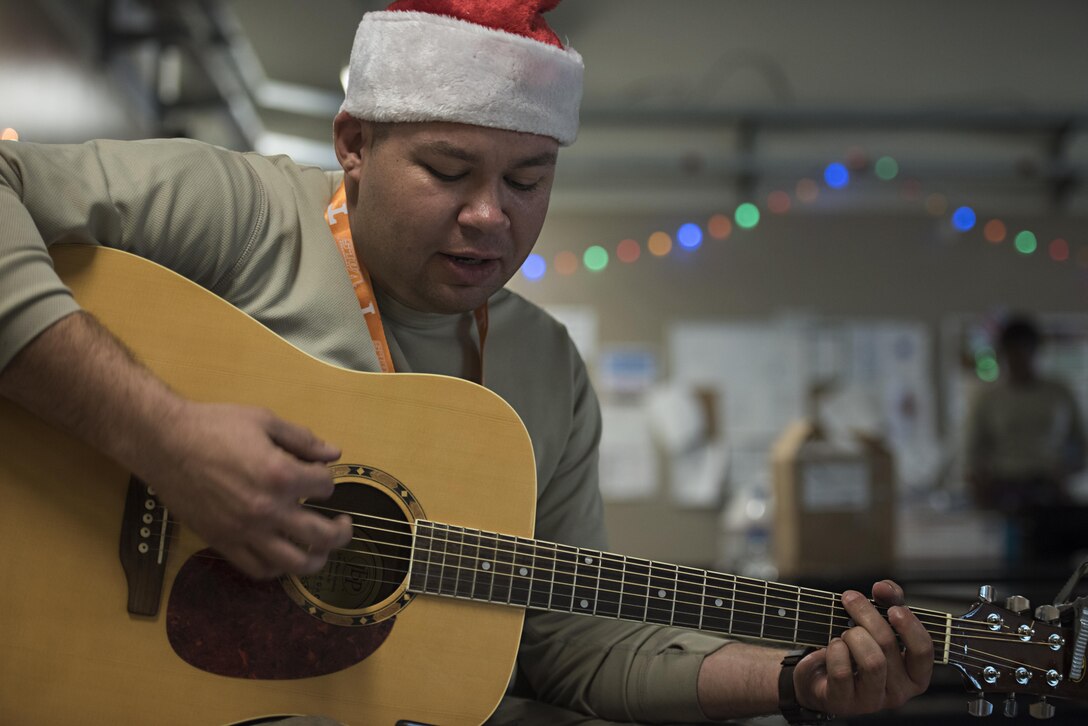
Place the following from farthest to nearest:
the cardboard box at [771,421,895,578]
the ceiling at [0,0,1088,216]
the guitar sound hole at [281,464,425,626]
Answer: the ceiling at [0,0,1088,216], the cardboard box at [771,421,895,578], the guitar sound hole at [281,464,425,626]

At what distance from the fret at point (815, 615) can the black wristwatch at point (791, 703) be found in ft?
0.08

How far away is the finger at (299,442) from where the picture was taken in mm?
1032

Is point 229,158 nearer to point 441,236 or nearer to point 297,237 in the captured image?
point 297,237

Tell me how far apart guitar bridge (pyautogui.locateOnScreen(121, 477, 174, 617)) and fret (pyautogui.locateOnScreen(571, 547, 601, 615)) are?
446 mm

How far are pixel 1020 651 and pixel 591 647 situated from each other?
0.52 m

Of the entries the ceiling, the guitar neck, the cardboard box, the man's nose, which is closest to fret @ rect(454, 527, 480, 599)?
the guitar neck

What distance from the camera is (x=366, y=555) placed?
3.80ft

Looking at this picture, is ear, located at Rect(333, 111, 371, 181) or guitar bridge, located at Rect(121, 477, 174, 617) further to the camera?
ear, located at Rect(333, 111, 371, 181)

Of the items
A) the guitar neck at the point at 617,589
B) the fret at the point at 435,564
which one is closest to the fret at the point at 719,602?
the guitar neck at the point at 617,589

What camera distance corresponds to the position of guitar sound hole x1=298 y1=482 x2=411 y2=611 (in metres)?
1.15

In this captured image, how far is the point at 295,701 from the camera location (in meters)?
1.10

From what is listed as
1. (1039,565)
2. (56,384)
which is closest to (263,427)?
(56,384)

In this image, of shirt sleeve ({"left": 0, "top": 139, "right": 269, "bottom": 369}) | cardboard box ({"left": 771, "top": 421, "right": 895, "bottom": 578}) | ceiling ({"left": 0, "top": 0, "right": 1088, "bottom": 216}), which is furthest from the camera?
ceiling ({"left": 0, "top": 0, "right": 1088, "bottom": 216})

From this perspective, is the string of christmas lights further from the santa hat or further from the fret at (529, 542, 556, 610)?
the fret at (529, 542, 556, 610)
